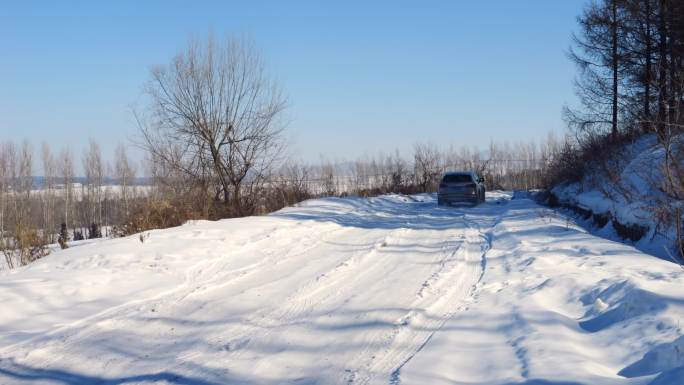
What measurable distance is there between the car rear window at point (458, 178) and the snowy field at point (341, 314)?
46.0 feet

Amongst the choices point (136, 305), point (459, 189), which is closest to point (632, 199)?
Result: point (459, 189)

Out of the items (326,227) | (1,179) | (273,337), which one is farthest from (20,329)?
(1,179)

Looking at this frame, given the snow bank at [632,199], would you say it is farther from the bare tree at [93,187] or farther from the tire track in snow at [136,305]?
the bare tree at [93,187]

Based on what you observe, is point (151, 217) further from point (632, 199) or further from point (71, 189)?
point (71, 189)

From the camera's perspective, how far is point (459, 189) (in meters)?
26.2

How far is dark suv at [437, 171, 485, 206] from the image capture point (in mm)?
26109

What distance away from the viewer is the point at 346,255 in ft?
37.9

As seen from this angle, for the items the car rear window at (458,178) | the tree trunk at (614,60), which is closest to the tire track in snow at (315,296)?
the car rear window at (458,178)

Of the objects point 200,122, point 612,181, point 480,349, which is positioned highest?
point 200,122

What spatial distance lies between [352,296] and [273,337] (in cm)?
208

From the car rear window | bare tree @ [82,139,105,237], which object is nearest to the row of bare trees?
bare tree @ [82,139,105,237]

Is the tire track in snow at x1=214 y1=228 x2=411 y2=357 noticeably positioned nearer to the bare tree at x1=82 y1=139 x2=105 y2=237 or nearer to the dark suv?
the dark suv

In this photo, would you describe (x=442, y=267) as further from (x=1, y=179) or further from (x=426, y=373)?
(x=1, y=179)

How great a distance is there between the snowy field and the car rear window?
14007 millimetres
